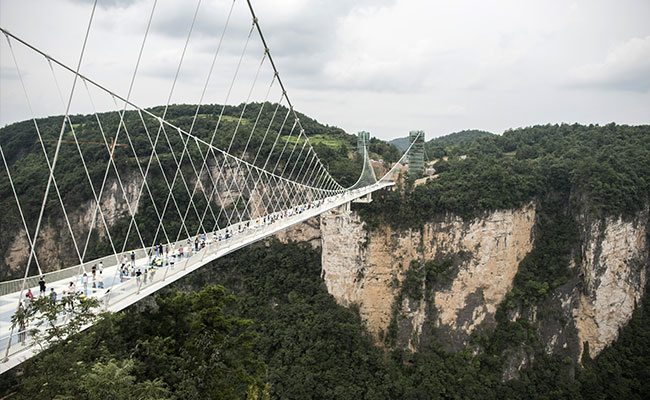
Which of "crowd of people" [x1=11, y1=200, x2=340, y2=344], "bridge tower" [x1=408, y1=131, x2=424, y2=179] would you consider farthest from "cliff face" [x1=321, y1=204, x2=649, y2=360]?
"crowd of people" [x1=11, y1=200, x2=340, y2=344]

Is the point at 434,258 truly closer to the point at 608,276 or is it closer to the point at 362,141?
the point at 608,276

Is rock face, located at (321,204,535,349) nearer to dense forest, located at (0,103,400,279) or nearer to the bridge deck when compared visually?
dense forest, located at (0,103,400,279)

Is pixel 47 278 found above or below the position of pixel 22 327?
above

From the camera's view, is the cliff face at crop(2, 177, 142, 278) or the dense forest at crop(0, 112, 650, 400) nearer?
the dense forest at crop(0, 112, 650, 400)

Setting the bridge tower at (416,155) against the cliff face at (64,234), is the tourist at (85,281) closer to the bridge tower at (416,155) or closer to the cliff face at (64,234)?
the cliff face at (64,234)

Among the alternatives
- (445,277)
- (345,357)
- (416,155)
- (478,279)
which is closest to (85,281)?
(345,357)

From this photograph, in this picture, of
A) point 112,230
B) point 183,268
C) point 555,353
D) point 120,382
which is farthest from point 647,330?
point 112,230
